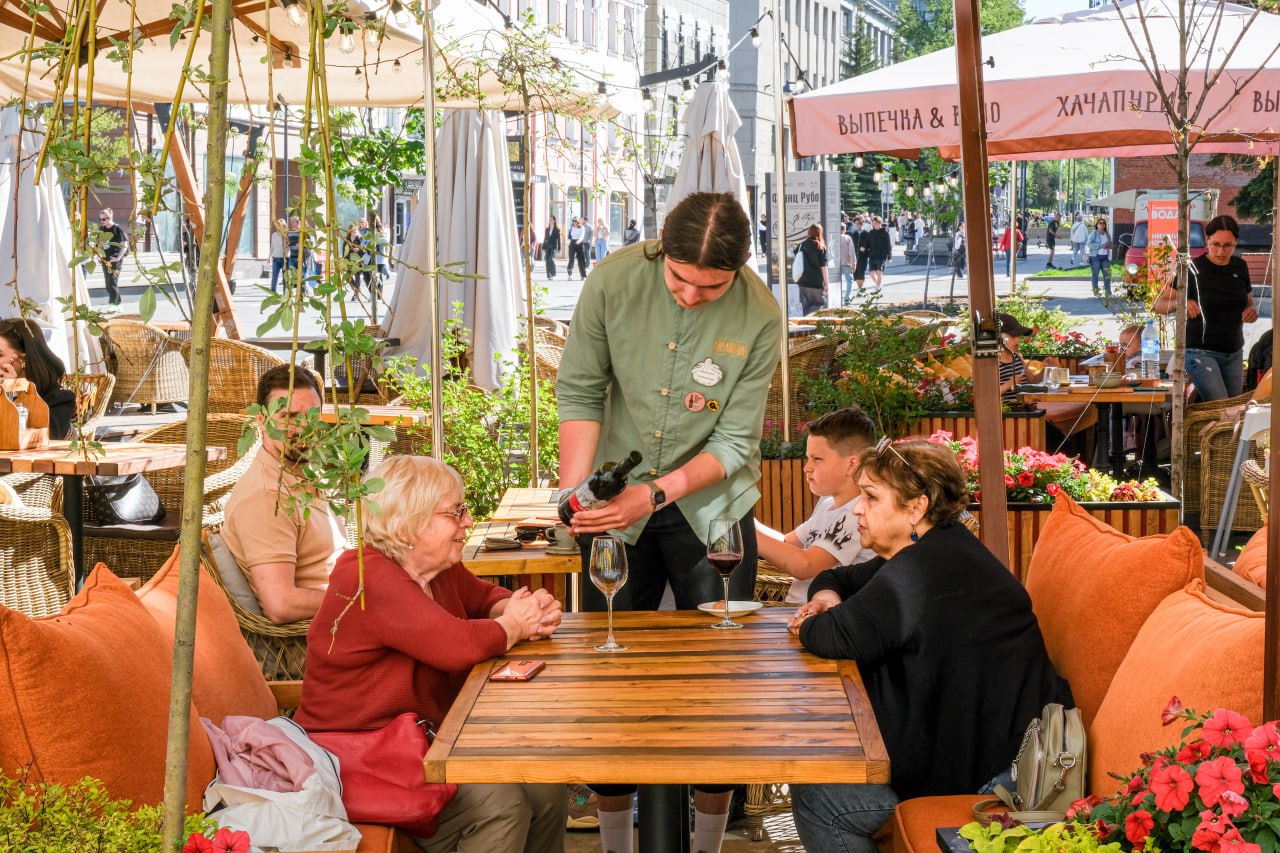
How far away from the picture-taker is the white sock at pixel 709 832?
371cm

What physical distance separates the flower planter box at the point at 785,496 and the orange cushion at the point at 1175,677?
348cm

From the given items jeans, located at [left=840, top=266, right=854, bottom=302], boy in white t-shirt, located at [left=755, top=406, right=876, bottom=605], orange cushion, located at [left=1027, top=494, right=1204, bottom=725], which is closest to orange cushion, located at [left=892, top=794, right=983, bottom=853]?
orange cushion, located at [left=1027, top=494, right=1204, bottom=725]

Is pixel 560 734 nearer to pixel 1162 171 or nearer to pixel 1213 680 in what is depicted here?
pixel 1213 680

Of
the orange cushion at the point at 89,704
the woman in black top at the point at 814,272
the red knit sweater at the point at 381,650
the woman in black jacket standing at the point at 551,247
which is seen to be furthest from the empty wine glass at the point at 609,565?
the woman in black jacket standing at the point at 551,247

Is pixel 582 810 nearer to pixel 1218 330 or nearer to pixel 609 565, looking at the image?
pixel 609 565

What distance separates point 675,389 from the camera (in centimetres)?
365

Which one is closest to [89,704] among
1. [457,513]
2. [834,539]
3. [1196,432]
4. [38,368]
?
[457,513]

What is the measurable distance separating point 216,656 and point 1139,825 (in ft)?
6.54

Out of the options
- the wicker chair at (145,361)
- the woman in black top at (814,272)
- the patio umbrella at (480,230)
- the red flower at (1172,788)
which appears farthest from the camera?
the woman in black top at (814,272)

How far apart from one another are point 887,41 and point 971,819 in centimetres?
9058

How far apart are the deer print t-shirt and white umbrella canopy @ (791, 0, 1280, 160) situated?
10.7ft

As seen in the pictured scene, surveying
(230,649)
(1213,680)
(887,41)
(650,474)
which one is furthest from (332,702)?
(887,41)

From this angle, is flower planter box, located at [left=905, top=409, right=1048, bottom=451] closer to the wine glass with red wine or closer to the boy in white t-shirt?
the boy in white t-shirt

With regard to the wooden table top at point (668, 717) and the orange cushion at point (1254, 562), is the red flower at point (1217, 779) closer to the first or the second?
the wooden table top at point (668, 717)
